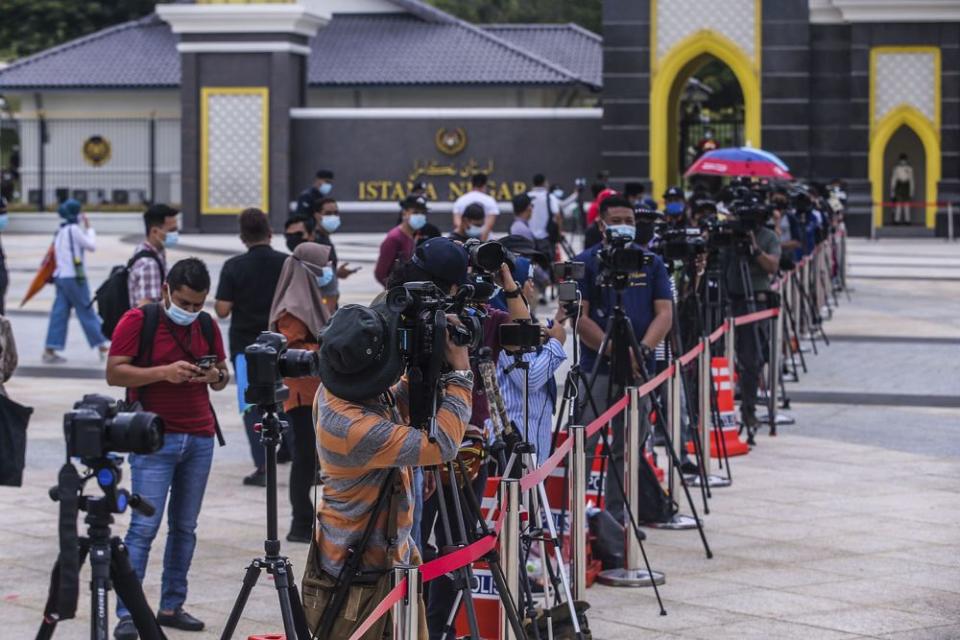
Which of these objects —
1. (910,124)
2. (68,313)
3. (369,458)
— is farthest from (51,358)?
(910,124)

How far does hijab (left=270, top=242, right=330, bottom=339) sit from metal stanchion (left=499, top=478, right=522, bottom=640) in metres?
3.57

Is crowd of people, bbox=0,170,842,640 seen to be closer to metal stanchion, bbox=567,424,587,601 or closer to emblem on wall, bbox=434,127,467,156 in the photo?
metal stanchion, bbox=567,424,587,601

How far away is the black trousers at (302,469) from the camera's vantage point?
9969 millimetres

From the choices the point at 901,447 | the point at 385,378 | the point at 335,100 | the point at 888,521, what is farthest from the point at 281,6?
the point at 385,378

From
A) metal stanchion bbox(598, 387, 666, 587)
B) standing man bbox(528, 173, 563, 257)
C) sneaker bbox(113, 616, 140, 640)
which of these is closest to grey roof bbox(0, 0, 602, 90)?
standing man bbox(528, 173, 563, 257)

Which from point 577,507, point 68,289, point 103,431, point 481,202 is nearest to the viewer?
point 103,431

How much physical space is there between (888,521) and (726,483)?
57.4 inches

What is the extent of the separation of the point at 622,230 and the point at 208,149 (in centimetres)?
3039

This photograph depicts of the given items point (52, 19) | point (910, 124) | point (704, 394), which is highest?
point (52, 19)

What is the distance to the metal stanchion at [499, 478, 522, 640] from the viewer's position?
675 centimetres

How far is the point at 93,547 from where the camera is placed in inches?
201

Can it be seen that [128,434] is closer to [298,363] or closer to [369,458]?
[369,458]

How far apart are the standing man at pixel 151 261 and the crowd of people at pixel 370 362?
0.5 inches

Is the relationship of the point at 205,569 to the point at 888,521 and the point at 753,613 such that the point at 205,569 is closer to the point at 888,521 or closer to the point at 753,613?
the point at 753,613
